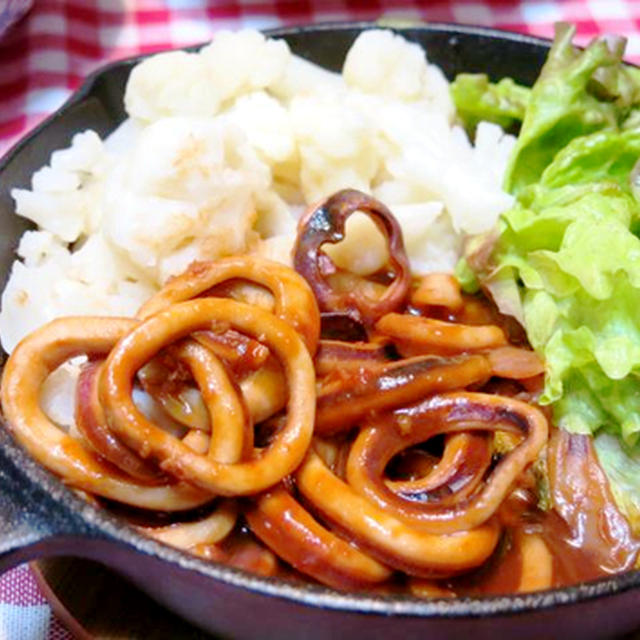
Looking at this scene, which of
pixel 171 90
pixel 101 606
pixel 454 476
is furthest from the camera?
pixel 171 90

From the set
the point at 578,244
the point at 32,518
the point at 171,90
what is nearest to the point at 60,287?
the point at 171,90

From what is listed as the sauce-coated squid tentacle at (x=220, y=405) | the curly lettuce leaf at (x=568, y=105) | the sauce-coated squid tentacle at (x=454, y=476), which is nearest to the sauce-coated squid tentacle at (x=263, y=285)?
the sauce-coated squid tentacle at (x=220, y=405)

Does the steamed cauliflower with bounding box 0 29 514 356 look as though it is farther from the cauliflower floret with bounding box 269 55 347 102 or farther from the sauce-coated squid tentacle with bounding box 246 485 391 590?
the sauce-coated squid tentacle with bounding box 246 485 391 590

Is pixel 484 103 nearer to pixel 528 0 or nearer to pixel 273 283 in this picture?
pixel 273 283

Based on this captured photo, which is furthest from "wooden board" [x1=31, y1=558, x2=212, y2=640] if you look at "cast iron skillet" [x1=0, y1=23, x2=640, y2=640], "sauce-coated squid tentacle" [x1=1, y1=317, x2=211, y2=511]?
"sauce-coated squid tentacle" [x1=1, y1=317, x2=211, y2=511]

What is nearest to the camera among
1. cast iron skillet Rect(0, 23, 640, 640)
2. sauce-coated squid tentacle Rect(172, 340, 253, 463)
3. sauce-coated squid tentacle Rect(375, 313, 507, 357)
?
cast iron skillet Rect(0, 23, 640, 640)

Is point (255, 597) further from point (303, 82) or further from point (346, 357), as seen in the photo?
point (303, 82)

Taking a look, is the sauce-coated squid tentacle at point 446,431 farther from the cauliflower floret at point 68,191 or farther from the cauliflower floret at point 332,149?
the cauliflower floret at point 68,191
